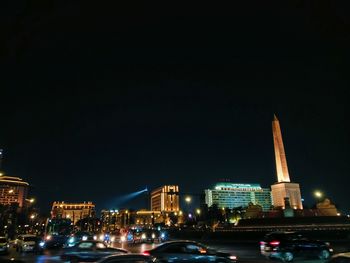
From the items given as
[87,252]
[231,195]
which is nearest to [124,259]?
[87,252]

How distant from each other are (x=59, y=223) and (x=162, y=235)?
33127 mm

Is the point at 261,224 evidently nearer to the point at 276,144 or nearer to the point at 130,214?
the point at 276,144

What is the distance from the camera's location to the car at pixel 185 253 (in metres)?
14.9

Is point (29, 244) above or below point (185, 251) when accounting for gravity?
above

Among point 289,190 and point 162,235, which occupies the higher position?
point 289,190

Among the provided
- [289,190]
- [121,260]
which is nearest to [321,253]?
[121,260]

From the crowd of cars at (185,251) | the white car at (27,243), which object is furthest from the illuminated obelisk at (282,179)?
the white car at (27,243)

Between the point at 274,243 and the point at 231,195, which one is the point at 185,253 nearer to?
the point at 274,243

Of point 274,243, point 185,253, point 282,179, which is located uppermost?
point 282,179

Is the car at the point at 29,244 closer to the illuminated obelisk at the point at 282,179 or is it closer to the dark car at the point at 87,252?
the dark car at the point at 87,252

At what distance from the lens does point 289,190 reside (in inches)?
2692

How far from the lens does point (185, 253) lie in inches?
596

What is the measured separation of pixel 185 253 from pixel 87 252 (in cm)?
671

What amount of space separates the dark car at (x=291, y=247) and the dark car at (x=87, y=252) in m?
9.57
